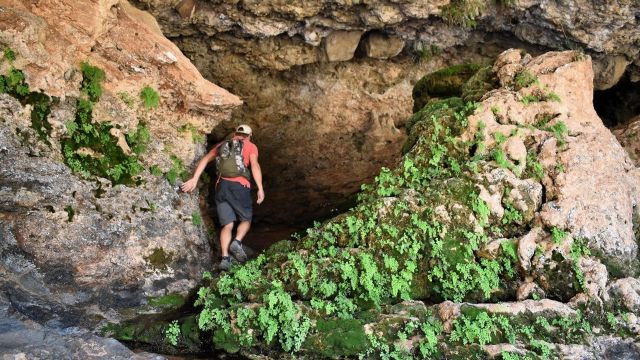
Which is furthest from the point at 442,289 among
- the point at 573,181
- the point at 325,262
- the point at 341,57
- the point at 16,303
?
the point at 341,57

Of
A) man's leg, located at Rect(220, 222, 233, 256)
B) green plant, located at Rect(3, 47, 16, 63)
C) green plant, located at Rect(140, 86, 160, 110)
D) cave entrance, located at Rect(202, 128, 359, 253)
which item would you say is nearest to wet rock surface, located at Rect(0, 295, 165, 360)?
man's leg, located at Rect(220, 222, 233, 256)

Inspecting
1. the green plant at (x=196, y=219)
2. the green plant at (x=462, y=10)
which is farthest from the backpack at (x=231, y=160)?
the green plant at (x=462, y=10)

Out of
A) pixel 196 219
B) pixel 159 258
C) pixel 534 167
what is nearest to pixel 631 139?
pixel 534 167

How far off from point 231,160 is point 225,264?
6.16 feet

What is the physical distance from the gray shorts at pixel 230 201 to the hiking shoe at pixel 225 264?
680 millimetres

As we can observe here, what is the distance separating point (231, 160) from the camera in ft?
29.6

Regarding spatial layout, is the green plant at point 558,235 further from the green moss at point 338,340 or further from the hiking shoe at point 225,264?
the hiking shoe at point 225,264

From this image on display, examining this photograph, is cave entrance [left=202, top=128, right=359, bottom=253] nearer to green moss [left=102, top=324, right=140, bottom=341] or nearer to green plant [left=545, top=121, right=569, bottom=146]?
green plant [left=545, top=121, right=569, bottom=146]

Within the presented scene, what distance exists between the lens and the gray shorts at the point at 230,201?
29.6ft

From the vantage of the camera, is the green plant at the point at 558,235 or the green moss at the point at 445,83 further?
the green moss at the point at 445,83

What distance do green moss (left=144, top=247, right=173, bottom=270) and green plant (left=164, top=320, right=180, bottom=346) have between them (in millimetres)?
1395

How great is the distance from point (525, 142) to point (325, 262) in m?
3.89

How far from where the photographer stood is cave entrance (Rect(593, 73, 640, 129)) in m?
14.9

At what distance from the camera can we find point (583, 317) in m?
6.61
